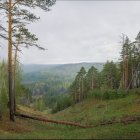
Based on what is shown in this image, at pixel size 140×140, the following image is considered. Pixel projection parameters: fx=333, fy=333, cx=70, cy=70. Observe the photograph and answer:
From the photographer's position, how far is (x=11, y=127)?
2645 centimetres

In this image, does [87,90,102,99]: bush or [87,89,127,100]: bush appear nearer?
[87,89,127,100]: bush

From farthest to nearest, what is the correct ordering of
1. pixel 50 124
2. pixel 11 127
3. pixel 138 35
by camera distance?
pixel 138 35 < pixel 50 124 < pixel 11 127

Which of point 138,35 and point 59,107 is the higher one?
point 138,35

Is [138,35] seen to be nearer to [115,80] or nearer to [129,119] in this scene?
[115,80]

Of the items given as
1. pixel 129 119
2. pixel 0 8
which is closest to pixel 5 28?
pixel 0 8

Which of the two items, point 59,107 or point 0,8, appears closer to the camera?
point 0,8

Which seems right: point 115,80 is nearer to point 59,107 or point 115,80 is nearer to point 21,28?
point 59,107

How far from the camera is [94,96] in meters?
90.2

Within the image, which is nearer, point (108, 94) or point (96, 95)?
point (108, 94)

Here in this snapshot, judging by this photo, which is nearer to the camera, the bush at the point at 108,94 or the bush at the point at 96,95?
the bush at the point at 108,94

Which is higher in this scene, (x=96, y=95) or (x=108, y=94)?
(x=108, y=94)

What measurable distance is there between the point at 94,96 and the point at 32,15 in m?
61.7

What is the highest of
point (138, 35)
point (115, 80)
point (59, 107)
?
point (138, 35)

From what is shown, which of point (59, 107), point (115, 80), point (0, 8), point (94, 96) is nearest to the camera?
point (0, 8)
